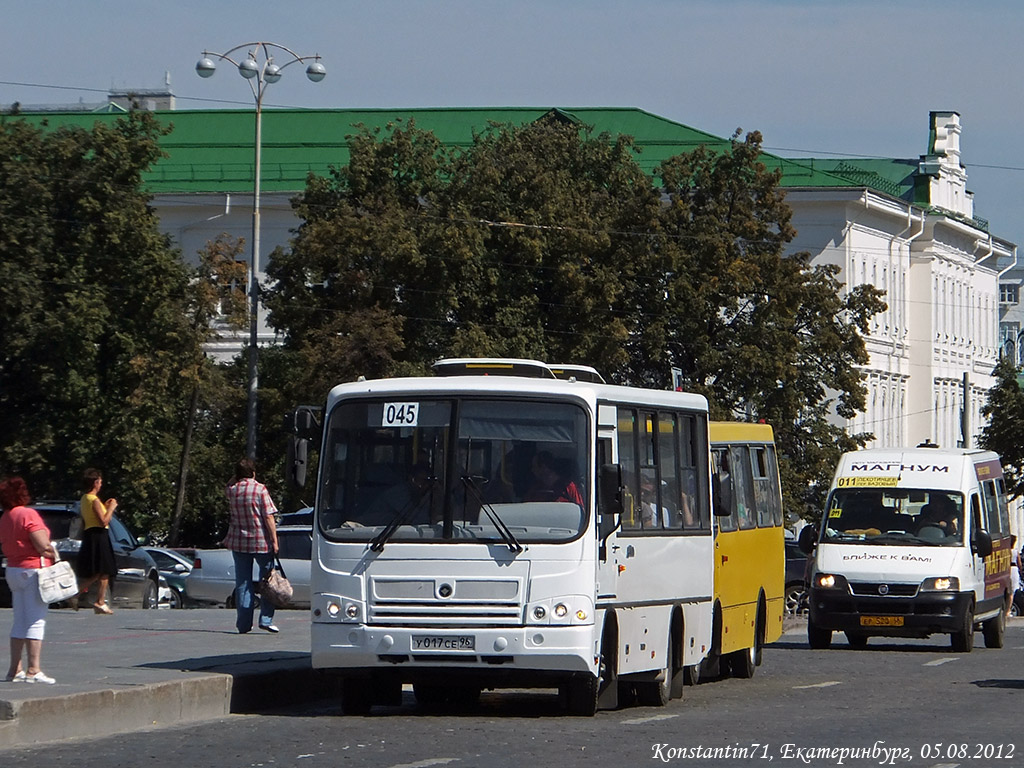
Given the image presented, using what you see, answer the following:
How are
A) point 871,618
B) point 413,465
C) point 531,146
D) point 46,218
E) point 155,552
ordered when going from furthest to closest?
1. point 531,146
2. point 46,218
3. point 155,552
4. point 871,618
5. point 413,465

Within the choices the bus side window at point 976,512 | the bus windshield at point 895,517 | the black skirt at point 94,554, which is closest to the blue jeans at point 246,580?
the black skirt at point 94,554

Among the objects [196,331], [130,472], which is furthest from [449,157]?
[130,472]

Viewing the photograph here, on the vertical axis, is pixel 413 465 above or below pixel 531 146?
below

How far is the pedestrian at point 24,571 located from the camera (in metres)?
15.7

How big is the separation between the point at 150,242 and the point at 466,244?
7762 millimetres

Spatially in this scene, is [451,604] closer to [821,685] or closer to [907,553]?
[821,685]

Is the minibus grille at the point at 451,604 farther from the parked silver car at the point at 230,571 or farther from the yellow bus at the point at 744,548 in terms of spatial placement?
the parked silver car at the point at 230,571

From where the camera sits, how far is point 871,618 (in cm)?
2773

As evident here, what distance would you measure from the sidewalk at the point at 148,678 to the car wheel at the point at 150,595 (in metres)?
8.81

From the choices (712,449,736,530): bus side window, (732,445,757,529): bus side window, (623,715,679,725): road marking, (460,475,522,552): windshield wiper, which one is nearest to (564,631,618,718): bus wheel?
(623,715,679,725): road marking

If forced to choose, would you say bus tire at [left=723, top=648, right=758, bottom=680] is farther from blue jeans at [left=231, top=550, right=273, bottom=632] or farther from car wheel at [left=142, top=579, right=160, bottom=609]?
car wheel at [left=142, top=579, right=160, bottom=609]

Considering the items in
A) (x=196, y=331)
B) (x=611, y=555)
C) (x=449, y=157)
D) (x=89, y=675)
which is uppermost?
(x=449, y=157)

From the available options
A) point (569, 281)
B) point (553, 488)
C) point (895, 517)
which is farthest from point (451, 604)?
point (569, 281)

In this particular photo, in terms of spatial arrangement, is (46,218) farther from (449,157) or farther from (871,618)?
(871,618)
